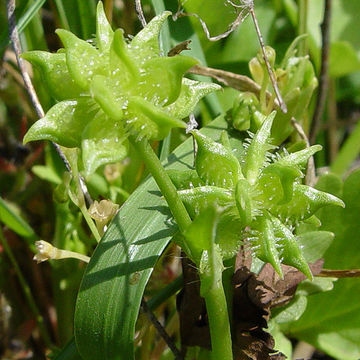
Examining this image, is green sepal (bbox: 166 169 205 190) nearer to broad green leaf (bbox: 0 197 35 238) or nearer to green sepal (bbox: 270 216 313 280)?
green sepal (bbox: 270 216 313 280)

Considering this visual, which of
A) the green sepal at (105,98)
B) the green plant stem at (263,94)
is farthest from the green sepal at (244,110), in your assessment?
the green sepal at (105,98)

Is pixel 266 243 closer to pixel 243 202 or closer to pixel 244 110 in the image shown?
pixel 243 202

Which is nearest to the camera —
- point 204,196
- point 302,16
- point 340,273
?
point 204,196

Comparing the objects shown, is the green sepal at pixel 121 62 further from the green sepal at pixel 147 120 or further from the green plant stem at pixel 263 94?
the green plant stem at pixel 263 94

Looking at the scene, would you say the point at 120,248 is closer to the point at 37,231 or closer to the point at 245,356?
the point at 245,356

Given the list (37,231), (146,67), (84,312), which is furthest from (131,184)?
(146,67)

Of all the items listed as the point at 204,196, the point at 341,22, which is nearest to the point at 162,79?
the point at 204,196

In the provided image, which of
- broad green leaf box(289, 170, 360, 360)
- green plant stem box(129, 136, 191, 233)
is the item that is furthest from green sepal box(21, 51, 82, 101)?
broad green leaf box(289, 170, 360, 360)
